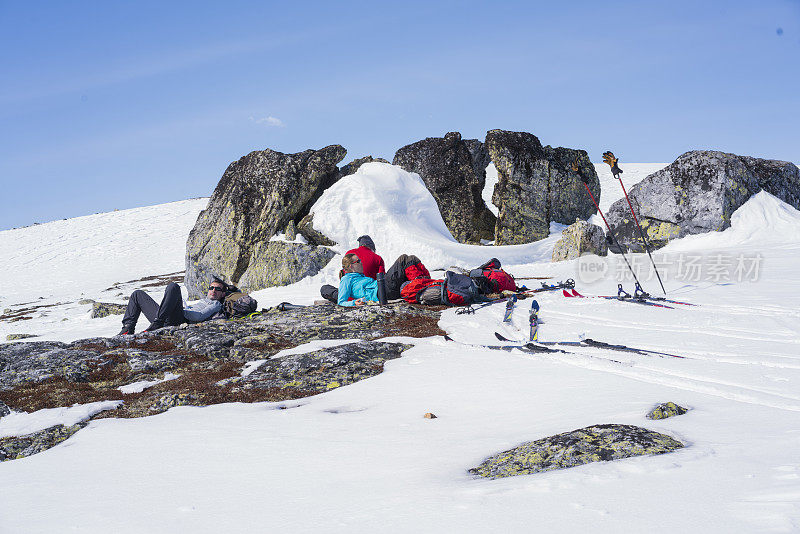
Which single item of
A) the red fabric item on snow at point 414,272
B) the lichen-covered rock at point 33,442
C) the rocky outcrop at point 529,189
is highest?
the rocky outcrop at point 529,189

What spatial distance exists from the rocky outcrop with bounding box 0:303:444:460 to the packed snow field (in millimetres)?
360

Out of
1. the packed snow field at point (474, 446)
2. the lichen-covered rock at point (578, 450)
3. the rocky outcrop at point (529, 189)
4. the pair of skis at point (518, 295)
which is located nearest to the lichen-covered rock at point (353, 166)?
the rocky outcrop at point (529, 189)

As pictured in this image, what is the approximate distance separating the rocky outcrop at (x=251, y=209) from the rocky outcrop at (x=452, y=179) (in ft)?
14.0

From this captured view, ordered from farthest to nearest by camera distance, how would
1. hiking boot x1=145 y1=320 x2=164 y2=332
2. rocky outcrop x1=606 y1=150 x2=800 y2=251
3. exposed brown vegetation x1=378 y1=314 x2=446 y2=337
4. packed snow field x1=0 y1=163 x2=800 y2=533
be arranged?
rocky outcrop x1=606 y1=150 x2=800 y2=251 → hiking boot x1=145 y1=320 x2=164 y2=332 → exposed brown vegetation x1=378 y1=314 x2=446 y2=337 → packed snow field x1=0 y1=163 x2=800 y2=533

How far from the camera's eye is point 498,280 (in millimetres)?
11406

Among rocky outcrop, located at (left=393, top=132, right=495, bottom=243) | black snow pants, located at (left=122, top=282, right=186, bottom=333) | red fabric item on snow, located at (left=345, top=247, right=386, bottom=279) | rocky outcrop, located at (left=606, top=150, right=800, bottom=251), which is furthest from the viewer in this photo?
rocky outcrop, located at (left=393, top=132, right=495, bottom=243)

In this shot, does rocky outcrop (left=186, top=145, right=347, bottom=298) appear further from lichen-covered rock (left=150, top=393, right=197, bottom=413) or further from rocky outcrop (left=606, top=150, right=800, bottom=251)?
lichen-covered rock (left=150, top=393, right=197, bottom=413)

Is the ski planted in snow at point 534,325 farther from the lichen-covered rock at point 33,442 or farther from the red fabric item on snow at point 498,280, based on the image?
the lichen-covered rock at point 33,442

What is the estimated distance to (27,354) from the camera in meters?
7.50

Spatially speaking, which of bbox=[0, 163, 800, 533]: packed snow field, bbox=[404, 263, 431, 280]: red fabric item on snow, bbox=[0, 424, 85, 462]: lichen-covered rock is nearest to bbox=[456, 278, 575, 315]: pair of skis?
bbox=[0, 163, 800, 533]: packed snow field

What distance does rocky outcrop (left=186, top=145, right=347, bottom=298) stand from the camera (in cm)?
1991

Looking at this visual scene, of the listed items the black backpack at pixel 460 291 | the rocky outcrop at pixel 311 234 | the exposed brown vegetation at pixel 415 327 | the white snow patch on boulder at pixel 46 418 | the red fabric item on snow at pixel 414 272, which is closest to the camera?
the white snow patch on boulder at pixel 46 418

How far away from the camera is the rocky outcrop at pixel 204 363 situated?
5.38 metres

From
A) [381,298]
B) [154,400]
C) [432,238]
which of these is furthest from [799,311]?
[432,238]
